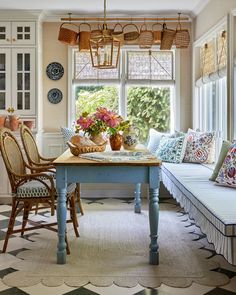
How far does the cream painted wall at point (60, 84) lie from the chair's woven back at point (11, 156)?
2.15m

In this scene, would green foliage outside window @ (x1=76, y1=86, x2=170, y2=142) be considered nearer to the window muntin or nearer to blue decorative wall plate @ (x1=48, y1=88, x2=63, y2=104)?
the window muntin

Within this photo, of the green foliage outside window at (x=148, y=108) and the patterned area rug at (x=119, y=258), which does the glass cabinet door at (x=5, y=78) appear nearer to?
the green foliage outside window at (x=148, y=108)

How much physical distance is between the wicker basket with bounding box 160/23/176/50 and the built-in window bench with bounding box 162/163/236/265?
5.63 ft

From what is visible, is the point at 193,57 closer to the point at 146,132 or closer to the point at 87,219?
the point at 146,132

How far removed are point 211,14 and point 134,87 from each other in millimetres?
1558

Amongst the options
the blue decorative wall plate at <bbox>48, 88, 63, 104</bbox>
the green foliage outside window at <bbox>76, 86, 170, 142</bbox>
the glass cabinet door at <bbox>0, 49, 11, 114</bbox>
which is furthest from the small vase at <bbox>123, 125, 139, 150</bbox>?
the glass cabinet door at <bbox>0, 49, 11, 114</bbox>

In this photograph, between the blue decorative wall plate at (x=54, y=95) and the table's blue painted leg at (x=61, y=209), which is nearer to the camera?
the table's blue painted leg at (x=61, y=209)

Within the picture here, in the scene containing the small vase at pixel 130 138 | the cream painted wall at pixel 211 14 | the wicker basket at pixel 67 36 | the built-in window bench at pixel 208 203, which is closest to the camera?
the built-in window bench at pixel 208 203

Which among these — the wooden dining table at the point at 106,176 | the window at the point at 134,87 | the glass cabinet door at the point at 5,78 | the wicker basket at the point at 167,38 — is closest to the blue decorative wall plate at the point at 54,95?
the window at the point at 134,87

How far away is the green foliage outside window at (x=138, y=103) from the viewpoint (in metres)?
5.96

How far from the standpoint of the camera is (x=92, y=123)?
376 cm

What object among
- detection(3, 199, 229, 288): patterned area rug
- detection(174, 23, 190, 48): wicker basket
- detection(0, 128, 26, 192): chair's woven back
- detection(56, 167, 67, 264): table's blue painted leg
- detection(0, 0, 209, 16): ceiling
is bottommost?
detection(3, 199, 229, 288): patterned area rug

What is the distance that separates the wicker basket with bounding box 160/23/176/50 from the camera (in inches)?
213

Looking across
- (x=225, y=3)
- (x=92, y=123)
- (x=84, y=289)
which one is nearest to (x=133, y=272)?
(x=84, y=289)
